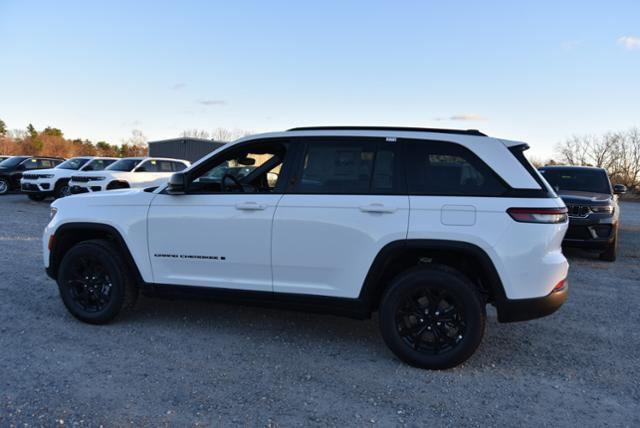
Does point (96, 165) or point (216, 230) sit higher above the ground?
point (96, 165)

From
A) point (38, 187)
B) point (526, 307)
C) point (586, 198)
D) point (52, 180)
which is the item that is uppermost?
point (52, 180)

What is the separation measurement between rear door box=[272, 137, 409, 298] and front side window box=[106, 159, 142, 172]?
492 inches

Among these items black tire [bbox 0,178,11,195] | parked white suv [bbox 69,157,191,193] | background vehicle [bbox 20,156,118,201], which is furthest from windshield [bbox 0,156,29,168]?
parked white suv [bbox 69,157,191,193]

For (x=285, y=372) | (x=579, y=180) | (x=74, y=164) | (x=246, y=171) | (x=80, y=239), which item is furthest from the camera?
(x=74, y=164)

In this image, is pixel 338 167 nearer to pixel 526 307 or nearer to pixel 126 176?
pixel 526 307

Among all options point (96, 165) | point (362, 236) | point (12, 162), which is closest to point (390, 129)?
point (362, 236)

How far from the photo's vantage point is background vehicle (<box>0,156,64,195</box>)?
19.7 metres

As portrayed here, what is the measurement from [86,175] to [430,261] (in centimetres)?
1330

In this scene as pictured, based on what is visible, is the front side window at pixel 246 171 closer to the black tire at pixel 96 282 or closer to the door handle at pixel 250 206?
the door handle at pixel 250 206

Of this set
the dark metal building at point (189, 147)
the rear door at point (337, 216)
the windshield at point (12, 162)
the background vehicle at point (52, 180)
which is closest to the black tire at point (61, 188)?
the background vehicle at point (52, 180)

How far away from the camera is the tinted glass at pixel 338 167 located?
3777mm

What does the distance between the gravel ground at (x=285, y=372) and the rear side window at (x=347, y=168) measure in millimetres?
1367

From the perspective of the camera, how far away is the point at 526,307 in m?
3.48

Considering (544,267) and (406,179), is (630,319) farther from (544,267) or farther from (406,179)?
(406,179)
